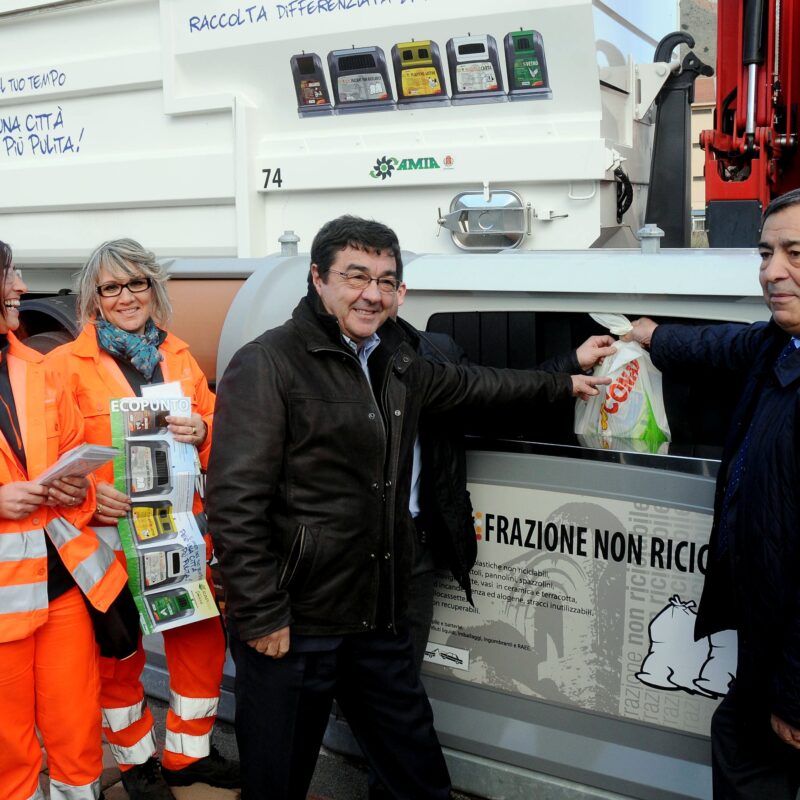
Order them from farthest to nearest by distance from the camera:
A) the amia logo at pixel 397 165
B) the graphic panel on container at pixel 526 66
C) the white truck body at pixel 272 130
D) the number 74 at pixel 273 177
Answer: the number 74 at pixel 273 177 → the amia logo at pixel 397 165 → the white truck body at pixel 272 130 → the graphic panel on container at pixel 526 66

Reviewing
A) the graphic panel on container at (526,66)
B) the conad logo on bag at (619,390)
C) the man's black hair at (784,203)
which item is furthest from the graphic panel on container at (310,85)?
the man's black hair at (784,203)

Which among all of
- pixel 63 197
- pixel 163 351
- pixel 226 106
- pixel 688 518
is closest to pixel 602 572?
pixel 688 518

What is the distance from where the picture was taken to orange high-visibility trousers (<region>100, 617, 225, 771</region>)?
3.02 metres

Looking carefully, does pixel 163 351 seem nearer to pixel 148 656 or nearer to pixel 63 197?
pixel 148 656

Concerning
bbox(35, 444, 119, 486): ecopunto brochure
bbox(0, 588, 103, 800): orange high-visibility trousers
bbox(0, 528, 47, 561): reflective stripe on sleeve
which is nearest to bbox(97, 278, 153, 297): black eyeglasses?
bbox(35, 444, 119, 486): ecopunto brochure

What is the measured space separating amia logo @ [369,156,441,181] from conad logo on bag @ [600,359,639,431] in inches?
84.5

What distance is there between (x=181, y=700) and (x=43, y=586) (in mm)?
719

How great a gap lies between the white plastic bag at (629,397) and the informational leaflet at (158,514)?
1165mm

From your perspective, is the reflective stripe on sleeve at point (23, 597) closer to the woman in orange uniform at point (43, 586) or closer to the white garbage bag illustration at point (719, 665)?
the woman in orange uniform at point (43, 586)

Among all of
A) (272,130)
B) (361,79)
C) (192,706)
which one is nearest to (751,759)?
(192,706)

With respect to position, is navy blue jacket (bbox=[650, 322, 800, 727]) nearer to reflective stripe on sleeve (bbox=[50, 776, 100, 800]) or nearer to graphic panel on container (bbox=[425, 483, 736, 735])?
graphic panel on container (bbox=[425, 483, 736, 735])

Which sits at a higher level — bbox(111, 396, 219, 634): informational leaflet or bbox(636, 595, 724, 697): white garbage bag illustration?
bbox(111, 396, 219, 634): informational leaflet

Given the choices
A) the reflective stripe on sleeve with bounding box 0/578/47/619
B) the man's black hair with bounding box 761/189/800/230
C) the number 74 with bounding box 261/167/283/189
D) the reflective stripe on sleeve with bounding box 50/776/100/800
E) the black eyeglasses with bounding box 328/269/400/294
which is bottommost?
the reflective stripe on sleeve with bounding box 50/776/100/800

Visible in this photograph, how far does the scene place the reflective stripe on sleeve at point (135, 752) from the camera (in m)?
3.04
